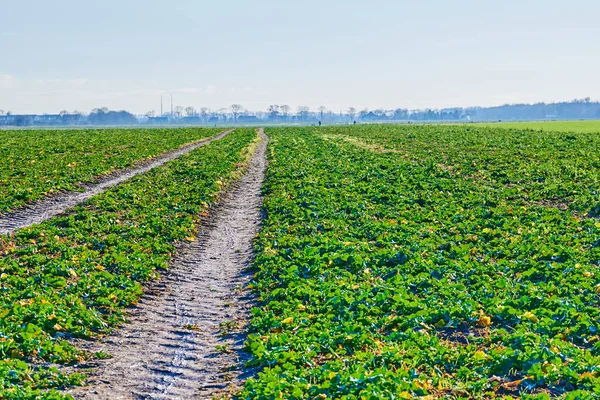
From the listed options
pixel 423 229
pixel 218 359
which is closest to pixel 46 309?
pixel 218 359

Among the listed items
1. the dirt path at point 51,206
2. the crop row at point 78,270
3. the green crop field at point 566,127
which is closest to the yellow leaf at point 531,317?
the crop row at point 78,270

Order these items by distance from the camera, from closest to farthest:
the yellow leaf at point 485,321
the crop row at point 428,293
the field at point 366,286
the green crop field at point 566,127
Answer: the crop row at point 428,293 → the field at point 366,286 → the yellow leaf at point 485,321 → the green crop field at point 566,127

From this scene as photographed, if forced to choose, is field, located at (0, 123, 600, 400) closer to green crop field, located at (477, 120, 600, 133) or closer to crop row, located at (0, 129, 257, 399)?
crop row, located at (0, 129, 257, 399)

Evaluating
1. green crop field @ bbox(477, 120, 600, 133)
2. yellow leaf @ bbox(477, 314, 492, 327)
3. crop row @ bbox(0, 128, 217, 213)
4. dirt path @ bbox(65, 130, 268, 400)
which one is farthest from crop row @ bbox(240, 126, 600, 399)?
green crop field @ bbox(477, 120, 600, 133)

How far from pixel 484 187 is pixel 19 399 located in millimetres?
22203

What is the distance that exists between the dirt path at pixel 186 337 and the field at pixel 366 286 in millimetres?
345

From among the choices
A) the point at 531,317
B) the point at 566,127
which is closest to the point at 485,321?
the point at 531,317

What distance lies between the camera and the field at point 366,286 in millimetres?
8617

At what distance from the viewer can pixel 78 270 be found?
14383mm

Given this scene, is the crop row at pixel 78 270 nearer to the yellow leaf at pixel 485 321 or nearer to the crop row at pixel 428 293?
the crop row at pixel 428 293

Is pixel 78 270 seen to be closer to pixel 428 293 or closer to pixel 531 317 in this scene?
pixel 428 293

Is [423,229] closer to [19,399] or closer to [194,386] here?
[194,386]

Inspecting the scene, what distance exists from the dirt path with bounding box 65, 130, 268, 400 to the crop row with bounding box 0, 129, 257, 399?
44 cm

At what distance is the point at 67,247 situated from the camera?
16.4 m
